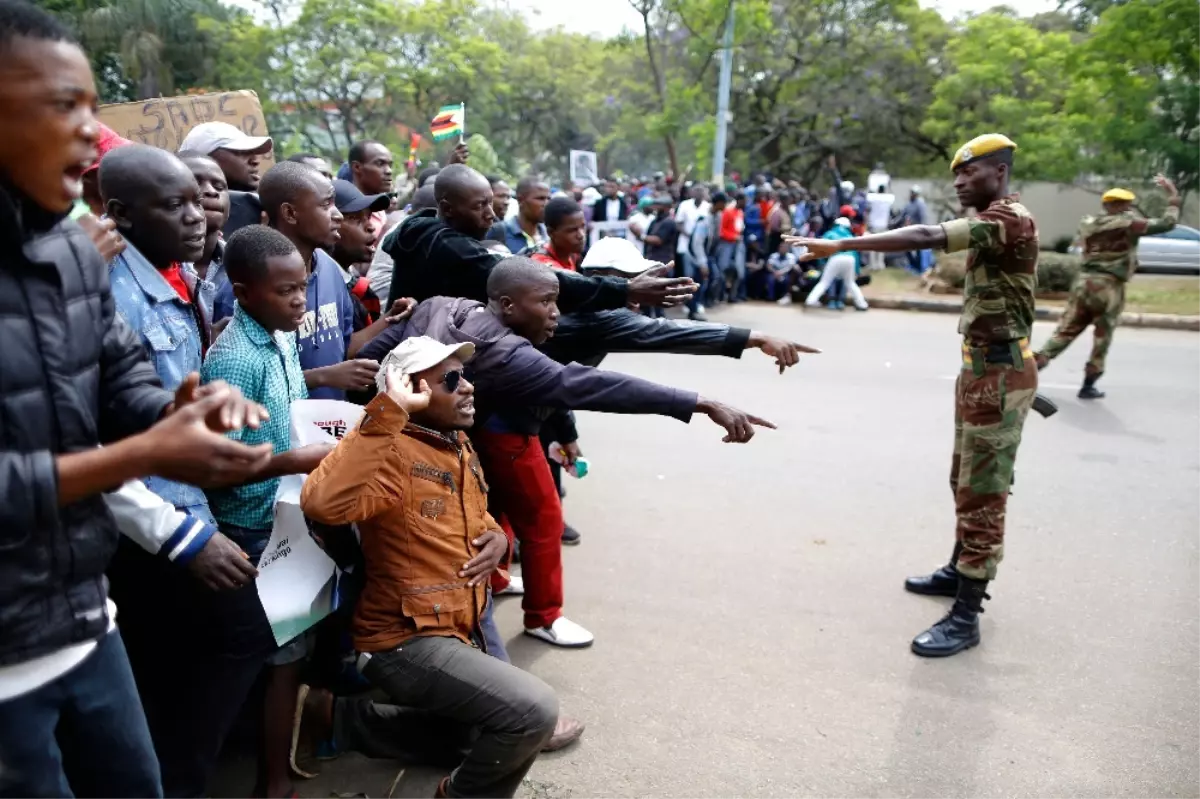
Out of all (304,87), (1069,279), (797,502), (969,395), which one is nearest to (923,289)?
(1069,279)

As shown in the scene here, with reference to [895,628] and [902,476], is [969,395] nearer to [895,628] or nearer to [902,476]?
[895,628]

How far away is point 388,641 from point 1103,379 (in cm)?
803

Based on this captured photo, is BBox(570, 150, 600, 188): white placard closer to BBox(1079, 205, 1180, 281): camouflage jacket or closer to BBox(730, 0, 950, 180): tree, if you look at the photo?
BBox(730, 0, 950, 180): tree

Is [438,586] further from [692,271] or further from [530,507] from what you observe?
[692,271]

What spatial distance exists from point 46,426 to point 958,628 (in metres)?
3.37

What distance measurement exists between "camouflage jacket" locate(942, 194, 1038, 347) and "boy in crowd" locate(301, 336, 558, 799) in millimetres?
2176

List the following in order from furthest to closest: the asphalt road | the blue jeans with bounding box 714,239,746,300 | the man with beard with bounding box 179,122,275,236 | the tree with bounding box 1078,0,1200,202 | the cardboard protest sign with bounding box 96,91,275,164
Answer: the tree with bounding box 1078,0,1200,202
the blue jeans with bounding box 714,239,746,300
the cardboard protest sign with bounding box 96,91,275,164
the man with beard with bounding box 179,122,275,236
the asphalt road

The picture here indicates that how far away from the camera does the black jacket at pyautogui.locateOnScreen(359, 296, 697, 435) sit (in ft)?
10.2

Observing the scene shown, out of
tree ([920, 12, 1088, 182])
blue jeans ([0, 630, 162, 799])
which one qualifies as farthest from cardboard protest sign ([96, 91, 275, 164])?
tree ([920, 12, 1088, 182])

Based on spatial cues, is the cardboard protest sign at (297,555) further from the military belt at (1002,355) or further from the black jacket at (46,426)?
the military belt at (1002,355)

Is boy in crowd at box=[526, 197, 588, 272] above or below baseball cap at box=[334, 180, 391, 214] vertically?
below

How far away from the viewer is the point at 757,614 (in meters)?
4.04

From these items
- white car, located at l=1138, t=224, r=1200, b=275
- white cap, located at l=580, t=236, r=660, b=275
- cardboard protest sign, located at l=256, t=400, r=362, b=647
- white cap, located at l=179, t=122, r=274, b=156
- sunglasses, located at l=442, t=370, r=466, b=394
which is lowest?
white car, located at l=1138, t=224, r=1200, b=275

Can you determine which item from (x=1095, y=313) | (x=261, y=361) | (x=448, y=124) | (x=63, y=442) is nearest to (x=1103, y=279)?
(x=1095, y=313)
